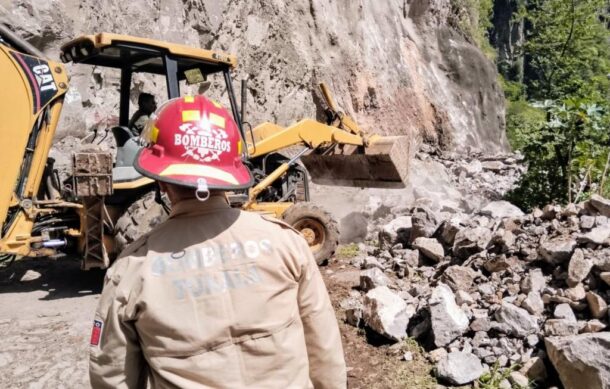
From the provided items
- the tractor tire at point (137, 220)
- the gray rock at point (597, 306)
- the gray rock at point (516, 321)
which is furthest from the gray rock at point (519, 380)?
the tractor tire at point (137, 220)

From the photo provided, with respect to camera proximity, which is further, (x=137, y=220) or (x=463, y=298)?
(x=137, y=220)

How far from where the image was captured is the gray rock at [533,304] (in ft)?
13.9

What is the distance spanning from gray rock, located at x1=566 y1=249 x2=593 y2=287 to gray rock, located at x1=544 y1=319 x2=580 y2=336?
577 millimetres

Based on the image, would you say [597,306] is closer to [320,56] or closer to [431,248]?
[431,248]

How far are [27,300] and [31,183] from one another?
1.10m

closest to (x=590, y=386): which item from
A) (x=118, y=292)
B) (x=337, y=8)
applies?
(x=118, y=292)

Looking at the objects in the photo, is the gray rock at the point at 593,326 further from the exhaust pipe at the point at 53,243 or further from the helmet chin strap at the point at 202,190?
the exhaust pipe at the point at 53,243

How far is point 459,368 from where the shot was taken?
3.74 m

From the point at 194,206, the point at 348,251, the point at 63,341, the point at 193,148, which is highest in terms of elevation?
the point at 193,148

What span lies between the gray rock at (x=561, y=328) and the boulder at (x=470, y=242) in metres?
1.63

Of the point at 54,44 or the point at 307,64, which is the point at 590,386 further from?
the point at 307,64

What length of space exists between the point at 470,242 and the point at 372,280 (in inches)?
44.9

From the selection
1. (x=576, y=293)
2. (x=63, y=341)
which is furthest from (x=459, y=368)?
(x=63, y=341)

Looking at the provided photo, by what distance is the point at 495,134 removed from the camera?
21047 mm
